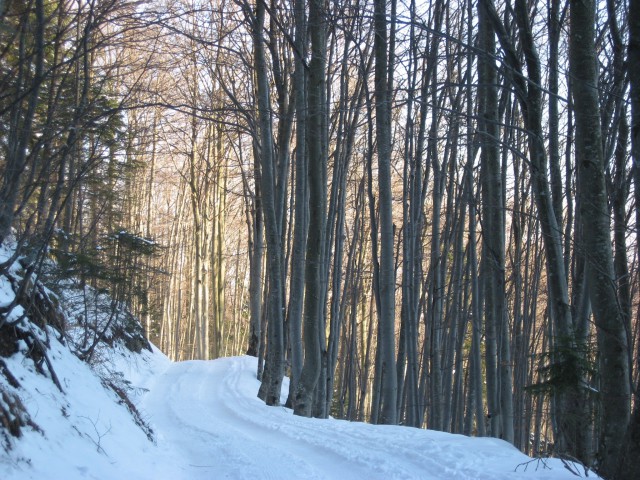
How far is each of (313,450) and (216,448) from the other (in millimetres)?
1490

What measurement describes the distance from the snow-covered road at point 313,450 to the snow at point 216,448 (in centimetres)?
1

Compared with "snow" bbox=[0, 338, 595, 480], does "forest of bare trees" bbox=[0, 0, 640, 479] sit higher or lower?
higher

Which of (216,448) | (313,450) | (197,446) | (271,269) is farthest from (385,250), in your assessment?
(197,446)

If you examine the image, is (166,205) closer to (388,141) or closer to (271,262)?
(271,262)

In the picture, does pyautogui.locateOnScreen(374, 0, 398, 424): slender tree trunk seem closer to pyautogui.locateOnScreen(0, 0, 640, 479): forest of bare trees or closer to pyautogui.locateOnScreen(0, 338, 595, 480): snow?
pyautogui.locateOnScreen(0, 0, 640, 479): forest of bare trees

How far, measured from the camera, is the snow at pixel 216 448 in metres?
4.68

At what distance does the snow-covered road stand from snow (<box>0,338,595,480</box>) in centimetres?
1

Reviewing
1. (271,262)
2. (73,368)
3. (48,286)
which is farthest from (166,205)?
(73,368)

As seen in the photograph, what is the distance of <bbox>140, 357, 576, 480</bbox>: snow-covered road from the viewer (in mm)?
5301

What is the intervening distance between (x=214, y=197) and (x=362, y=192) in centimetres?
1090

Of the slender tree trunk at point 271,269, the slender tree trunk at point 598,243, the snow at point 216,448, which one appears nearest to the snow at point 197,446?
the snow at point 216,448

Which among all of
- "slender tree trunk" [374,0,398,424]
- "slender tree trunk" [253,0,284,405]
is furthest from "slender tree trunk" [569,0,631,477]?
"slender tree trunk" [253,0,284,405]

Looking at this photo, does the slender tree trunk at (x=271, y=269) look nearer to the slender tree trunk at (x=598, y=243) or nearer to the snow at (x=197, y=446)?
the snow at (x=197, y=446)

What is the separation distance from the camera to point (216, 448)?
773 cm
